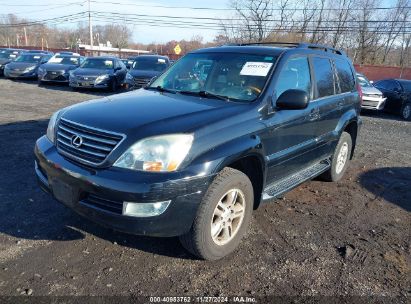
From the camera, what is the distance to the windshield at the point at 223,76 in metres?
3.88

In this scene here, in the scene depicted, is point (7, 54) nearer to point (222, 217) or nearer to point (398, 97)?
point (398, 97)

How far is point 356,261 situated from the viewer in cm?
354

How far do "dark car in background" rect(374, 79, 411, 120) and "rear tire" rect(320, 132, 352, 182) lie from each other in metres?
9.67

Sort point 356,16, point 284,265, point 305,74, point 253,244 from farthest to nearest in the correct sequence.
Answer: point 356,16 → point 305,74 → point 253,244 → point 284,265

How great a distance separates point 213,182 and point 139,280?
98cm

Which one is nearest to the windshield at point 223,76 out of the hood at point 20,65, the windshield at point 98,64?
the windshield at point 98,64

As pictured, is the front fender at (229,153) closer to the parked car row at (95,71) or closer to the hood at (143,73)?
the parked car row at (95,71)

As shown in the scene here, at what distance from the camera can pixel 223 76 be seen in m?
4.09

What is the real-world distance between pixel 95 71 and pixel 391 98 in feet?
39.2

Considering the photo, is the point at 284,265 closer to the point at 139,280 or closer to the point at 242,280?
the point at 242,280

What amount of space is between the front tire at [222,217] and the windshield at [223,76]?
0.93 meters

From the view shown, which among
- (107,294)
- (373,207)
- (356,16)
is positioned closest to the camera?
(107,294)

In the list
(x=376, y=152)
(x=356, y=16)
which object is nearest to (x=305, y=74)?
(x=376, y=152)

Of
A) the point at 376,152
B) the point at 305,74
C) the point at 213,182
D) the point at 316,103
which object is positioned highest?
the point at 305,74
